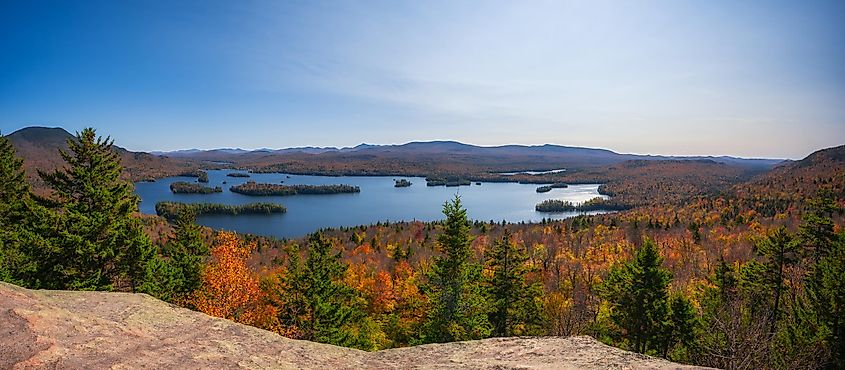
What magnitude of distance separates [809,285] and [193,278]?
3920 cm

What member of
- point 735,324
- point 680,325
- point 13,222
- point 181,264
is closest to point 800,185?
point 680,325

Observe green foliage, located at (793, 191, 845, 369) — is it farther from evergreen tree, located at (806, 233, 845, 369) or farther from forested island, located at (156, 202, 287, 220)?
forested island, located at (156, 202, 287, 220)

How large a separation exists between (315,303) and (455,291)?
408 inches

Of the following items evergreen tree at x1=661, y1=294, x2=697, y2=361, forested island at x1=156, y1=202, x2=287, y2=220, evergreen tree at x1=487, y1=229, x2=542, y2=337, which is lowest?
forested island at x1=156, y1=202, x2=287, y2=220

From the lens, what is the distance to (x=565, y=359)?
24.3ft

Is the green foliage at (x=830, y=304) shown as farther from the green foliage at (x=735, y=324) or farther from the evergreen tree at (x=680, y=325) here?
the evergreen tree at (x=680, y=325)

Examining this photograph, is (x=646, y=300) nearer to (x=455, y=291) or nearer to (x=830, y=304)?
(x=830, y=304)

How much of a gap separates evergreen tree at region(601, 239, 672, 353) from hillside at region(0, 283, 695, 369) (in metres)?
26.5

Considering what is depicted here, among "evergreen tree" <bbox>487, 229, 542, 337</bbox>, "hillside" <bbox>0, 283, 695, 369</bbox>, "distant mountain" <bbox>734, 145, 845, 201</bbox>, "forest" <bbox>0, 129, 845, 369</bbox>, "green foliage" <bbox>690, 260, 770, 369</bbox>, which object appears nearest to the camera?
"hillside" <bbox>0, 283, 695, 369</bbox>

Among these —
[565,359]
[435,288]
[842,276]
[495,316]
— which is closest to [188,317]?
[565,359]

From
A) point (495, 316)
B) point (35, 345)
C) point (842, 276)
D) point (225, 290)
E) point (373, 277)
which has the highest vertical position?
point (35, 345)

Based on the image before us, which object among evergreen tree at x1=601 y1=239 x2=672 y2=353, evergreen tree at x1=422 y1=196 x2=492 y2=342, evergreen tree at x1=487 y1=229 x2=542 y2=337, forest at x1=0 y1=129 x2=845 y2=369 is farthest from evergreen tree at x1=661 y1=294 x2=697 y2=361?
evergreen tree at x1=422 y1=196 x2=492 y2=342

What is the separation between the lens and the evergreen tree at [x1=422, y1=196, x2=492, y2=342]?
24453 millimetres

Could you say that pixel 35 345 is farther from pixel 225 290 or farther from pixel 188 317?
pixel 225 290
